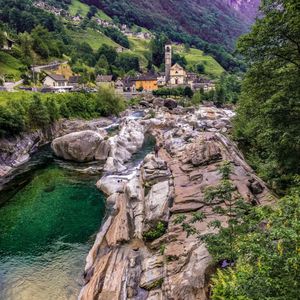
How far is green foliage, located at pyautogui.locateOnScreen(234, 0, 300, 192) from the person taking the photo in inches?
850

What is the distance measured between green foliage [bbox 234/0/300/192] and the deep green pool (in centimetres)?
1804

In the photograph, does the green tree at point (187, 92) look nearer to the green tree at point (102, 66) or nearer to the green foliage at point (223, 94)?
the green foliage at point (223, 94)

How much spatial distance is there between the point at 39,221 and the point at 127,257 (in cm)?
1329

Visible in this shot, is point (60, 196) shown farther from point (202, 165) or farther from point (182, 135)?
point (182, 135)

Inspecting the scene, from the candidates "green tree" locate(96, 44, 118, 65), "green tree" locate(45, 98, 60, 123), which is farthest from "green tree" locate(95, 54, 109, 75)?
"green tree" locate(45, 98, 60, 123)

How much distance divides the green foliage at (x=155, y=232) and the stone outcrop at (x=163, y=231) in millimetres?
129

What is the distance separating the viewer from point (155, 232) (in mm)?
25203

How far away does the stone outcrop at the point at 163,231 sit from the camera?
59.5 ft

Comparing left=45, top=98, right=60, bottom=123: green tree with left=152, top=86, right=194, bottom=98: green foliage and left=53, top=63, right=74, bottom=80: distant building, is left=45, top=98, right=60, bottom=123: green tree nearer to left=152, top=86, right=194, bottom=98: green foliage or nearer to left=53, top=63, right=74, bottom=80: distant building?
left=53, top=63, right=74, bottom=80: distant building

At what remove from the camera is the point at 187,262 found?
18234mm

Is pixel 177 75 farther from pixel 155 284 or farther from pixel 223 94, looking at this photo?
pixel 155 284

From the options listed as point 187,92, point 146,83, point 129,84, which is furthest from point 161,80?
point 187,92

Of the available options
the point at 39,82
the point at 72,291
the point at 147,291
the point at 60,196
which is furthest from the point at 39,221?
the point at 39,82

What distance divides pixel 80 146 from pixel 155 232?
102ft
